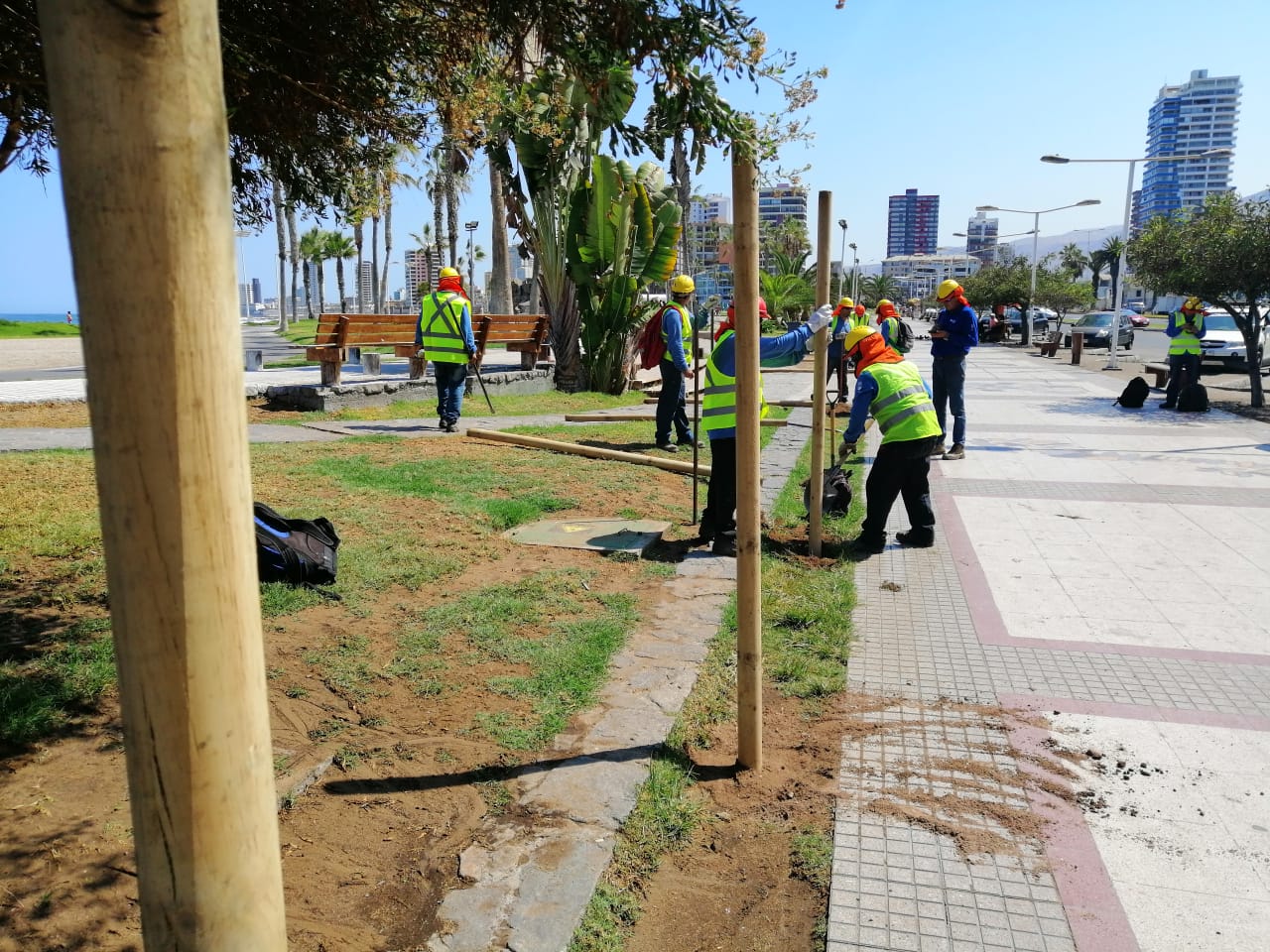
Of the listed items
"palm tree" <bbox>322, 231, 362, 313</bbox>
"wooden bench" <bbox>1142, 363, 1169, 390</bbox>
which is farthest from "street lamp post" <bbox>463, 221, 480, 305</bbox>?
"wooden bench" <bbox>1142, 363, 1169, 390</bbox>

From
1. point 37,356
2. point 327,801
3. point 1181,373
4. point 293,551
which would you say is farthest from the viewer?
point 37,356

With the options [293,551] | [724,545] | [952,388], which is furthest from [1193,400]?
[293,551]

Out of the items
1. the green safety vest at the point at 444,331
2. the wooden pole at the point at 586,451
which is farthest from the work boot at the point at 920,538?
the green safety vest at the point at 444,331

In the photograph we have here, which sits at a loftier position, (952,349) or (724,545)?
(952,349)

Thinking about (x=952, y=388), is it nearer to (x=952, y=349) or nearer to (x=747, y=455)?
(x=952, y=349)

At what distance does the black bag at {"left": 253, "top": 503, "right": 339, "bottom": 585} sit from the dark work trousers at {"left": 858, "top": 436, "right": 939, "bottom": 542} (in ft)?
12.9

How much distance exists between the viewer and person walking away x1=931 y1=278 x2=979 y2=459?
10695 millimetres

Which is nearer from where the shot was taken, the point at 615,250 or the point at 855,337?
the point at 855,337

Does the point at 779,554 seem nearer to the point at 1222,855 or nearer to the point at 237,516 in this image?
the point at 1222,855

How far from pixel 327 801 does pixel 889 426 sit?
4.89 metres

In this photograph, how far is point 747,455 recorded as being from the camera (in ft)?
12.2

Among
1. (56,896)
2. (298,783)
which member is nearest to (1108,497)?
(298,783)

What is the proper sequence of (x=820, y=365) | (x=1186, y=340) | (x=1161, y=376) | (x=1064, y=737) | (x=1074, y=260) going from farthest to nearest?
(x=1074, y=260) < (x=1161, y=376) < (x=1186, y=340) < (x=820, y=365) < (x=1064, y=737)

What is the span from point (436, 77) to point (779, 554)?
152 inches
